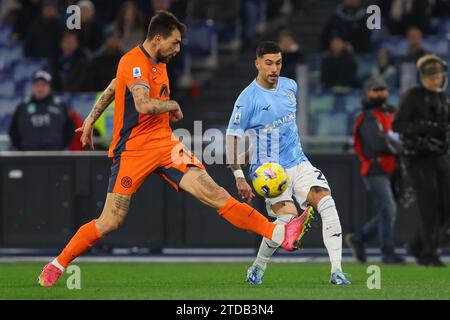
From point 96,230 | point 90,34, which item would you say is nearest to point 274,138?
point 96,230

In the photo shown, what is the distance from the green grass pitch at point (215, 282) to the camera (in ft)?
40.2

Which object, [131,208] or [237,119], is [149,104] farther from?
[131,208]

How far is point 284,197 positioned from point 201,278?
1.98 meters

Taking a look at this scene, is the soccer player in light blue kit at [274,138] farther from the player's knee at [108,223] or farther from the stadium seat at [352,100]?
the stadium seat at [352,100]

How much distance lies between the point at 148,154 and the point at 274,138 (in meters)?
1.28

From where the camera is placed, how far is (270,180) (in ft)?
43.8

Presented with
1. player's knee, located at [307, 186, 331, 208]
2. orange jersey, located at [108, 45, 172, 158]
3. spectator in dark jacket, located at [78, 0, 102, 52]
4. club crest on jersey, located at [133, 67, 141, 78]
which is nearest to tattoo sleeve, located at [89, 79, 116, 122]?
orange jersey, located at [108, 45, 172, 158]

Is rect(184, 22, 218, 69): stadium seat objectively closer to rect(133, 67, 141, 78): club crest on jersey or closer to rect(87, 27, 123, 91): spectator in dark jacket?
rect(87, 27, 123, 91): spectator in dark jacket

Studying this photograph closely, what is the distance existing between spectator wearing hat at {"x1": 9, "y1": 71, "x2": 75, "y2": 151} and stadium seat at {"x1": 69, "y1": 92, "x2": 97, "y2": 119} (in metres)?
2.05

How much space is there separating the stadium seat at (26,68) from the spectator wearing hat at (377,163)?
26.2ft

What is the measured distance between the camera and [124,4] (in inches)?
1008

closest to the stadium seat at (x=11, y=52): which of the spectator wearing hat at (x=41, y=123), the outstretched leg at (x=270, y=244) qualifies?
the spectator wearing hat at (x=41, y=123)

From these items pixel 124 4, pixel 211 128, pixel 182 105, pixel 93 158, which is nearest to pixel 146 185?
pixel 93 158
